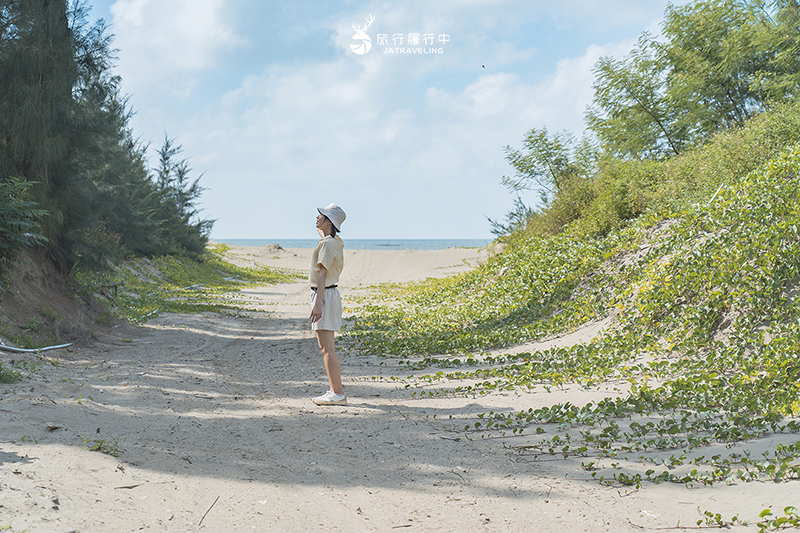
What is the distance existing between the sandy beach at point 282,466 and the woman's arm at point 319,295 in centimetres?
99

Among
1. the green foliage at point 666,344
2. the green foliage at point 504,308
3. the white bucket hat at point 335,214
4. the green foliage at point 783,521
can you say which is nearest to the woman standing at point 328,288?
the white bucket hat at point 335,214

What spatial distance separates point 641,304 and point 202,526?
6.69 m

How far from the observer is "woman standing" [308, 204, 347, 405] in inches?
216

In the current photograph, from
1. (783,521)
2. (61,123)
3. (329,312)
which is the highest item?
(61,123)

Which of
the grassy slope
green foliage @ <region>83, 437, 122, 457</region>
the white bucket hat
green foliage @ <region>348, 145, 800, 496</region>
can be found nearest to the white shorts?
the white bucket hat

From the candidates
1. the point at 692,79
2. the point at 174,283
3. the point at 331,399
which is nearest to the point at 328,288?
the point at 331,399

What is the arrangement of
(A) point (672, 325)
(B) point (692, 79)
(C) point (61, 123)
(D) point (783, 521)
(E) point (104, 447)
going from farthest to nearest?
(B) point (692, 79)
(C) point (61, 123)
(A) point (672, 325)
(E) point (104, 447)
(D) point (783, 521)

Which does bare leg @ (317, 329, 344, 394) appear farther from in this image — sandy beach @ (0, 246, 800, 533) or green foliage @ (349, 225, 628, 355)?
green foliage @ (349, 225, 628, 355)

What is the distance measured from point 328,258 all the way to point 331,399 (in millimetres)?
1540

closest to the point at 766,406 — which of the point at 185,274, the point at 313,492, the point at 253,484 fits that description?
the point at 313,492

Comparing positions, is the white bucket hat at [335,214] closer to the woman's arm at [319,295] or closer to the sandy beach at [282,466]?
the woman's arm at [319,295]

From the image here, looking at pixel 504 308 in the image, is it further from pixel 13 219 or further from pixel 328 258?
pixel 13 219

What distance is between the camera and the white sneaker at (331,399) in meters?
5.65

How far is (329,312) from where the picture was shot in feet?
18.3
